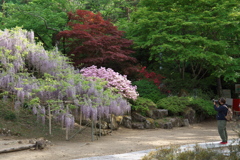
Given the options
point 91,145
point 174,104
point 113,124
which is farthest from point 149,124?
point 91,145

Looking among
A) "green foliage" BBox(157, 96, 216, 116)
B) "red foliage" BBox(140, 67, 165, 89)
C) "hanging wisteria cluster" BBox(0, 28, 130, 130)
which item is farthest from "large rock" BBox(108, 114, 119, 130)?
"red foliage" BBox(140, 67, 165, 89)

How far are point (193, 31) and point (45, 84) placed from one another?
9.59 m

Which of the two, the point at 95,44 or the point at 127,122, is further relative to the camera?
the point at 95,44

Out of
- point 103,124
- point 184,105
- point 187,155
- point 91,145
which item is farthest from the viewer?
point 184,105

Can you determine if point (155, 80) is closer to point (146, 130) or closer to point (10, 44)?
point (146, 130)

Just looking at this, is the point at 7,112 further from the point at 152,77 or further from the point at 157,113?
the point at 152,77

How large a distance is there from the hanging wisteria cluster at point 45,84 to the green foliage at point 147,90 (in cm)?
426

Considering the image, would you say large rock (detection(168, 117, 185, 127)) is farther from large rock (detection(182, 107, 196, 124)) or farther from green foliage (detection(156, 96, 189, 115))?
large rock (detection(182, 107, 196, 124))

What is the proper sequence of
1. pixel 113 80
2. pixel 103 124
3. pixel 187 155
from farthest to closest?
pixel 113 80, pixel 103 124, pixel 187 155

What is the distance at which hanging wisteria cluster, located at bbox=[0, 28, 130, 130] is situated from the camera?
873 centimetres

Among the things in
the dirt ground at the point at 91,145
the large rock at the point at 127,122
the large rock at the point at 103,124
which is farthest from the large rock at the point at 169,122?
the large rock at the point at 103,124

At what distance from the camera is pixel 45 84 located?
356 inches

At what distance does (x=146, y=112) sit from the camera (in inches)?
515

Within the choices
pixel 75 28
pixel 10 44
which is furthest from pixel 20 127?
pixel 75 28
